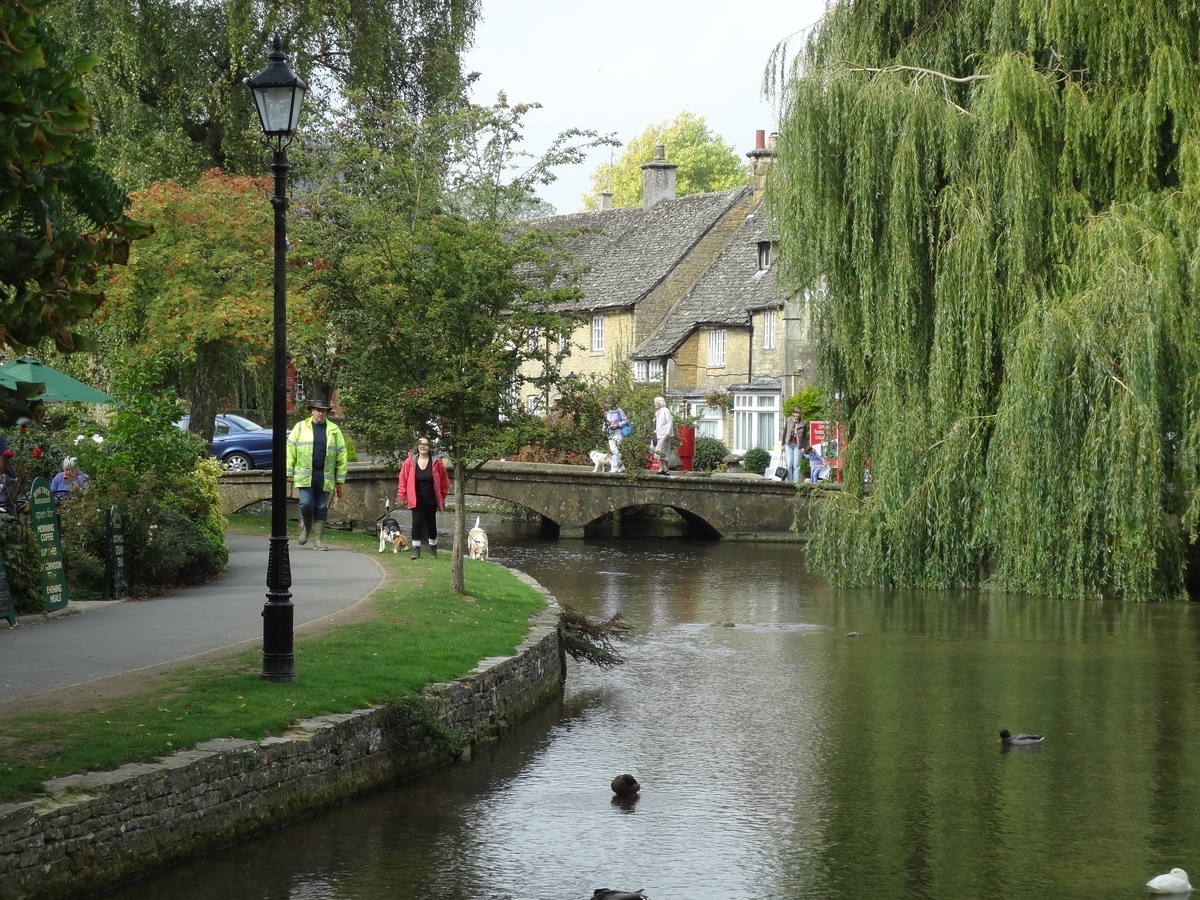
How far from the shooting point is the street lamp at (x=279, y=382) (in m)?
11.6

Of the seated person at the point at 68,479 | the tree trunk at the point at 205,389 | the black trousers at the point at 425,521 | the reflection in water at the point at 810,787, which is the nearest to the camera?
the reflection in water at the point at 810,787

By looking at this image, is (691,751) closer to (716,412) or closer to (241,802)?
(241,802)

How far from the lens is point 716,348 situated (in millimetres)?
51312

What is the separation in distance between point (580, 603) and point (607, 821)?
12234 mm

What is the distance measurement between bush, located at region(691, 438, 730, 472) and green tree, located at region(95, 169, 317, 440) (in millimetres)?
16566

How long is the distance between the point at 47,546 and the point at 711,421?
3614cm

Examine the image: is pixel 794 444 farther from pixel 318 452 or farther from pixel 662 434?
pixel 318 452

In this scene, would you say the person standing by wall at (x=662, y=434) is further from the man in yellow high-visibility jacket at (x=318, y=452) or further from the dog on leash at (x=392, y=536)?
the man in yellow high-visibility jacket at (x=318, y=452)

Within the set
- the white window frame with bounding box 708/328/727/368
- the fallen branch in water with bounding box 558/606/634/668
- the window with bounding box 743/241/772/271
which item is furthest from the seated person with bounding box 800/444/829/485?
the fallen branch in water with bounding box 558/606/634/668

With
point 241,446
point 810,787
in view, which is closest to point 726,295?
point 241,446

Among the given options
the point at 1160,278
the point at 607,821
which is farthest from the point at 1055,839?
the point at 1160,278

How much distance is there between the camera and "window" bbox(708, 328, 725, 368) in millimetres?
51000

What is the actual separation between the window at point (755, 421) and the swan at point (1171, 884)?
124 feet

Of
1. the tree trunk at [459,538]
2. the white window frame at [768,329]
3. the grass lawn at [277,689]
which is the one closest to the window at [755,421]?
the white window frame at [768,329]
